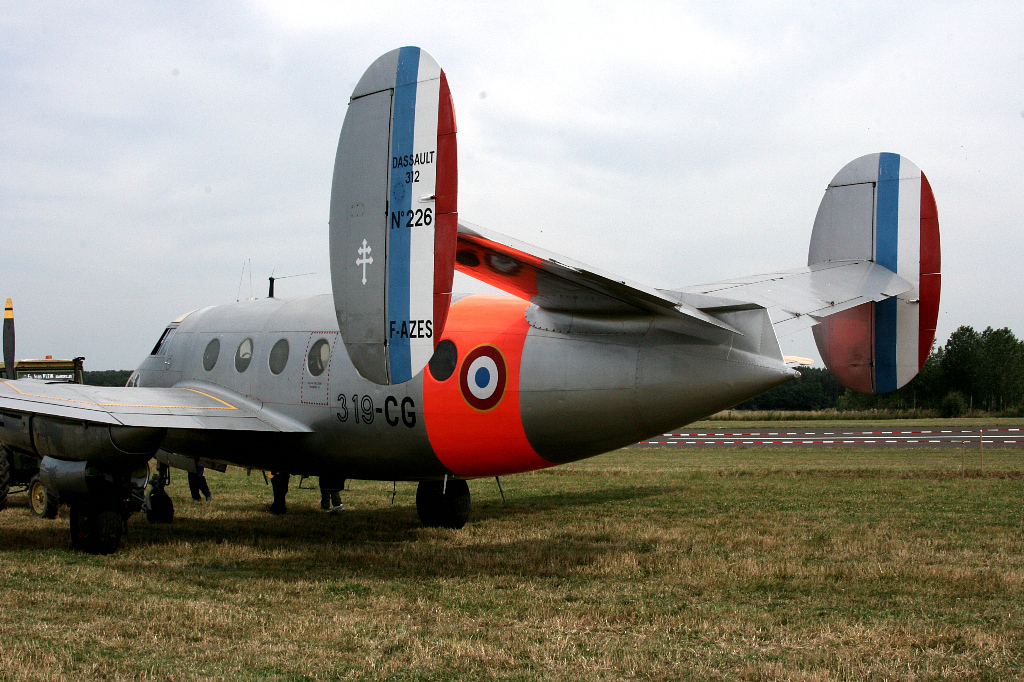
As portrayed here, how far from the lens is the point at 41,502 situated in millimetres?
15430

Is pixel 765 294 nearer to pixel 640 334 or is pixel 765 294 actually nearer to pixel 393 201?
pixel 640 334

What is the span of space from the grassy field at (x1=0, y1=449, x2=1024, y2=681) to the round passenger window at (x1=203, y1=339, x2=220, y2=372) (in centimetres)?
272

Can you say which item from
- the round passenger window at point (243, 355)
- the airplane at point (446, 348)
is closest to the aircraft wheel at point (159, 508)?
the airplane at point (446, 348)

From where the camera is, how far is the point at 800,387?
110 meters

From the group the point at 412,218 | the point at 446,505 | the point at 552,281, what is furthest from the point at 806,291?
the point at 446,505

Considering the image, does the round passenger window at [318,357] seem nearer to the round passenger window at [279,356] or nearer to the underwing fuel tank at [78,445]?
the round passenger window at [279,356]

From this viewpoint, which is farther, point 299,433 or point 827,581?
point 299,433

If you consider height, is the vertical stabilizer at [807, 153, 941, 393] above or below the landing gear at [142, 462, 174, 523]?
above

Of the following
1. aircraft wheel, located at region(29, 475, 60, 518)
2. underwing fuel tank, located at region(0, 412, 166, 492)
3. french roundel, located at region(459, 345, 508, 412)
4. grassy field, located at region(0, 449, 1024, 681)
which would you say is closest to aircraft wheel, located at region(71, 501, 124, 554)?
grassy field, located at region(0, 449, 1024, 681)

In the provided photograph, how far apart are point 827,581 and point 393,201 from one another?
624 cm

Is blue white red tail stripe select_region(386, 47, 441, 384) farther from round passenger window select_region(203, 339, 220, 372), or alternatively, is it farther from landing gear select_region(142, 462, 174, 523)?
landing gear select_region(142, 462, 174, 523)

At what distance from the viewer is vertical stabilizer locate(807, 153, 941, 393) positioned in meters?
10.9

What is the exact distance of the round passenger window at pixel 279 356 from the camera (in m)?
12.5

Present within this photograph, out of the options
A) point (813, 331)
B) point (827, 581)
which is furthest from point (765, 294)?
point (827, 581)
